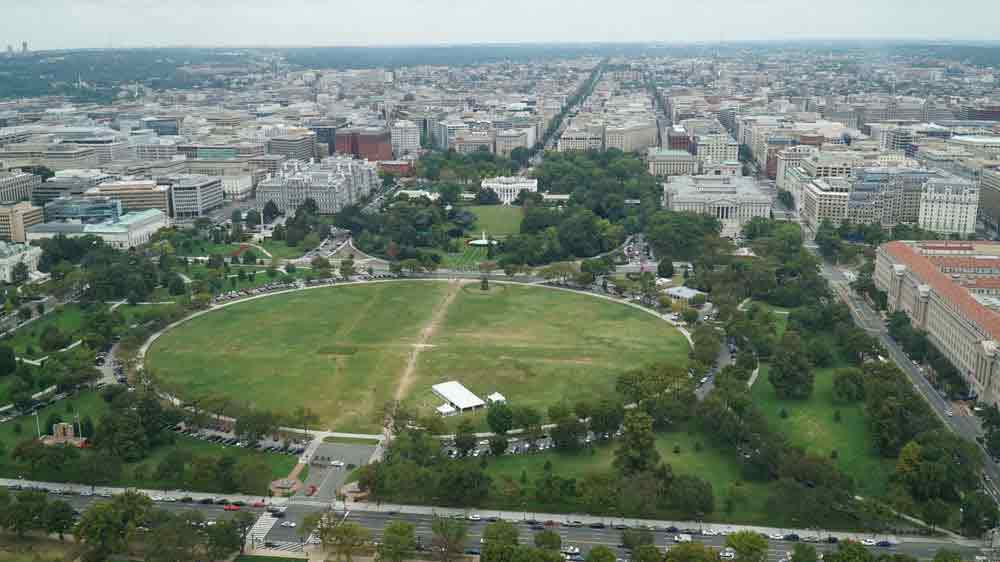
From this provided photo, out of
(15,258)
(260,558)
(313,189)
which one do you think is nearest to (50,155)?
(313,189)

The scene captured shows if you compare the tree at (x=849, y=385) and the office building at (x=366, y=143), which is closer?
the tree at (x=849, y=385)

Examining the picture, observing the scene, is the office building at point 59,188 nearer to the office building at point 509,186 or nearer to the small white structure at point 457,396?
the office building at point 509,186

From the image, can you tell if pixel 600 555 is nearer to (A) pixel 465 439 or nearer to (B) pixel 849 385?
(A) pixel 465 439

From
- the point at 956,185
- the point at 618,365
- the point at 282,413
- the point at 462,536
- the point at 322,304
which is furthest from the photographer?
the point at 956,185

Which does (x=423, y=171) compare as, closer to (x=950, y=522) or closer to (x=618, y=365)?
(x=618, y=365)

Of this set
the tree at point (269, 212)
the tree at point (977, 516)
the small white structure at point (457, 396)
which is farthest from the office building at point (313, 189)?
the tree at point (977, 516)

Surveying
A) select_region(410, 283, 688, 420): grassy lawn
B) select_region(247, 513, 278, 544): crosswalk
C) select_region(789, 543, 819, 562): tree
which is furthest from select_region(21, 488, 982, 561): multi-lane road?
select_region(410, 283, 688, 420): grassy lawn

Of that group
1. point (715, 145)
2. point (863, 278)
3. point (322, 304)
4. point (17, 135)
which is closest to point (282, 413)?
point (322, 304)

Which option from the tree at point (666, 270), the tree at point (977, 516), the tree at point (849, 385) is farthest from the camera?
the tree at point (666, 270)
